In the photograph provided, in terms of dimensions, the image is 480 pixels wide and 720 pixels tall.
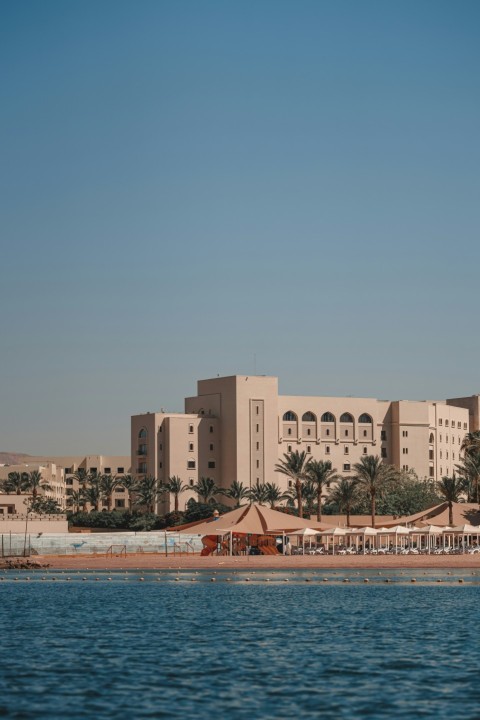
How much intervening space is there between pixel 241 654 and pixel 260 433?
478 ft

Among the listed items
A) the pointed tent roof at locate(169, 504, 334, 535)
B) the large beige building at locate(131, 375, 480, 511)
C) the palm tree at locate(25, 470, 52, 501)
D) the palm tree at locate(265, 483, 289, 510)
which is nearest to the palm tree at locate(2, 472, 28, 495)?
the palm tree at locate(25, 470, 52, 501)

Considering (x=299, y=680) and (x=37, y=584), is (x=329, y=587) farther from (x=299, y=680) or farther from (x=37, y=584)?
(x=299, y=680)

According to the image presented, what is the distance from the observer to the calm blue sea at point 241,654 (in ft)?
93.6

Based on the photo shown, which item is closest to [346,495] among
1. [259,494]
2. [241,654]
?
[259,494]

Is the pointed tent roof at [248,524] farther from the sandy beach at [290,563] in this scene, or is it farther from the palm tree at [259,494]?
the palm tree at [259,494]

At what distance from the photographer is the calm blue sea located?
2853 cm

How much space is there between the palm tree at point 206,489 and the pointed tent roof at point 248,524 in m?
67.1

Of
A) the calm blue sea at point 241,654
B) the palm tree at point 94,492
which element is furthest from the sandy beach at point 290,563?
the palm tree at point 94,492

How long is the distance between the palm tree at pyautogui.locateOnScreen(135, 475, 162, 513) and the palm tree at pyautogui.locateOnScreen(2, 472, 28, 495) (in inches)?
805

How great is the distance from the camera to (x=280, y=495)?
180 m

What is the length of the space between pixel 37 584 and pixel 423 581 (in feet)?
87.6

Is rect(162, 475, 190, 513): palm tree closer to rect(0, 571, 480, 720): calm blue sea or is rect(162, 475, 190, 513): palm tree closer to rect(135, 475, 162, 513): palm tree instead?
rect(135, 475, 162, 513): palm tree

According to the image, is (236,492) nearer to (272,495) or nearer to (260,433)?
(272,495)

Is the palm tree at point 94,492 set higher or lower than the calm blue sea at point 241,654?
higher
